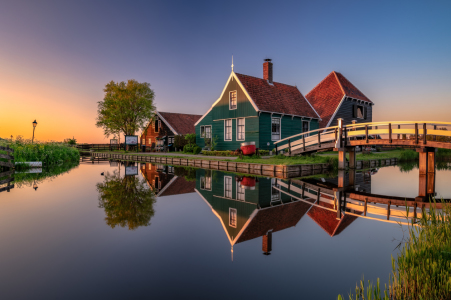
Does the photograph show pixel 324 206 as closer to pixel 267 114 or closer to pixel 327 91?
pixel 267 114

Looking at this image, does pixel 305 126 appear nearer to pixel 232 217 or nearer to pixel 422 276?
pixel 232 217

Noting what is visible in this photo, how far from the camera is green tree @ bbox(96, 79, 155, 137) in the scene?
45.1 metres

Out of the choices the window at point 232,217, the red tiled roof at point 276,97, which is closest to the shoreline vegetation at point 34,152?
the red tiled roof at point 276,97

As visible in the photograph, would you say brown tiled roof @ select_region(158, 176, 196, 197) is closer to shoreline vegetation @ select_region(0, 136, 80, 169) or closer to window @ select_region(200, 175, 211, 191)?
window @ select_region(200, 175, 211, 191)

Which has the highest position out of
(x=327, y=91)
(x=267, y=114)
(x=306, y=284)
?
(x=327, y=91)

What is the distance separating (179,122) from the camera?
41031 mm

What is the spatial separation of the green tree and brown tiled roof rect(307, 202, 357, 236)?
41075mm

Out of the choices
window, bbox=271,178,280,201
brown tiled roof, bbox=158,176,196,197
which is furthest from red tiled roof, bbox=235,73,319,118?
brown tiled roof, bbox=158,176,196,197

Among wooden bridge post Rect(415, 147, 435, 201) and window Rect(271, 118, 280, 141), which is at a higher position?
window Rect(271, 118, 280, 141)

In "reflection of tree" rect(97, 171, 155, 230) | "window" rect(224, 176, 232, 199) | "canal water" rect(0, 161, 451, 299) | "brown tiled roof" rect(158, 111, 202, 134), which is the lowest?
"canal water" rect(0, 161, 451, 299)

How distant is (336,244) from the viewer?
18.8 feet

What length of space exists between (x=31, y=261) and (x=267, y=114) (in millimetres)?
20934

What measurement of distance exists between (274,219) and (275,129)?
58.8 feet

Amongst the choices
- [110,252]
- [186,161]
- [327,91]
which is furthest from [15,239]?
[327,91]
